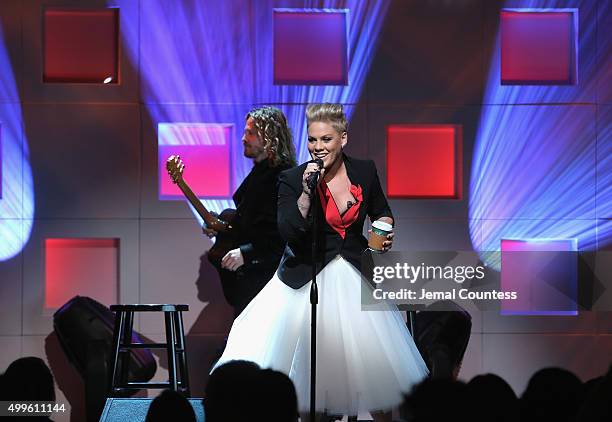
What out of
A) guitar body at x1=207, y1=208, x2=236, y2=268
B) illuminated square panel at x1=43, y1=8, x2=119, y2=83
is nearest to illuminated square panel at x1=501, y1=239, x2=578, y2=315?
guitar body at x1=207, y1=208, x2=236, y2=268

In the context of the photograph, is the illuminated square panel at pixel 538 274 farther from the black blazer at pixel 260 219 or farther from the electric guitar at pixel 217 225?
the electric guitar at pixel 217 225

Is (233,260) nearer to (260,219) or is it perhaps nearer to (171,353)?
Result: (260,219)

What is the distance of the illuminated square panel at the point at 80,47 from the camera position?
604 cm

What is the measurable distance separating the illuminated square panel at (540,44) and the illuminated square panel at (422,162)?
22.6 inches

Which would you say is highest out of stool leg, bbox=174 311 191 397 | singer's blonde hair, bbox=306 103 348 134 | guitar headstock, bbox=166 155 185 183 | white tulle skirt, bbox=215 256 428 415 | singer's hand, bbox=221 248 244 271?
singer's blonde hair, bbox=306 103 348 134

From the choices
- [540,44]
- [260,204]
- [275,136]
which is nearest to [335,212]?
[260,204]

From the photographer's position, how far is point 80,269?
19.9 feet

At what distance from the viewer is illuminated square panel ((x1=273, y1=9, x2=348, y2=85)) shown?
6.08 metres

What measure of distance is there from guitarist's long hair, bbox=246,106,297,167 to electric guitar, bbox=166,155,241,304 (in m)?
0.46

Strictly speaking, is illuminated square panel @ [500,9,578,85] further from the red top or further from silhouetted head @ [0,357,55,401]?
silhouetted head @ [0,357,55,401]

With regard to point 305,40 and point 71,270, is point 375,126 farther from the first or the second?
point 71,270

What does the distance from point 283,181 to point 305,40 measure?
2.25 metres

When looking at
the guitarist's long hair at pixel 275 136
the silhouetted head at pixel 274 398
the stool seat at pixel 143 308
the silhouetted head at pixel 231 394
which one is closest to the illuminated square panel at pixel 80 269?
the stool seat at pixel 143 308

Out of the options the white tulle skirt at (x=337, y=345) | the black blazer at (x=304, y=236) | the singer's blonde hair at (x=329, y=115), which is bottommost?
the white tulle skirt at (x=337, y=345)
